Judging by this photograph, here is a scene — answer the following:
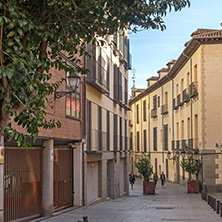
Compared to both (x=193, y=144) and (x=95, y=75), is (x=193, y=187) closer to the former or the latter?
(x=193, y=144)

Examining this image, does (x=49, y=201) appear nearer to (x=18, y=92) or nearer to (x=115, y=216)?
(x=115, y=216)

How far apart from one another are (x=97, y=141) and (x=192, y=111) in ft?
45.6

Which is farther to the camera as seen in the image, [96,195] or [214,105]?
[214,105]

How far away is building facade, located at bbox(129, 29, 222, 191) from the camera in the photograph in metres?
31.1

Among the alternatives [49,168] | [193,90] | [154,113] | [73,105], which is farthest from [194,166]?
[154,113]

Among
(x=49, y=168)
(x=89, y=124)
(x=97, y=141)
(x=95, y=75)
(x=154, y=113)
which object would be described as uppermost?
(x=154, y=113)

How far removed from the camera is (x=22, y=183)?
46.8 ft

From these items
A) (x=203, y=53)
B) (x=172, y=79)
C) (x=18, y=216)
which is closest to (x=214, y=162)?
(x=203, y=53)

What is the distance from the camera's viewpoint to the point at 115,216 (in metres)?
16.6

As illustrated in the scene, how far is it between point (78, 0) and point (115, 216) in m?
10.6

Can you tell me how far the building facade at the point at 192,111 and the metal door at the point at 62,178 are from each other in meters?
14.4

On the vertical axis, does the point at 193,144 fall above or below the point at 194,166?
above

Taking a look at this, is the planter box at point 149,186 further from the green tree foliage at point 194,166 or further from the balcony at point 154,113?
the balcony at point 154,113

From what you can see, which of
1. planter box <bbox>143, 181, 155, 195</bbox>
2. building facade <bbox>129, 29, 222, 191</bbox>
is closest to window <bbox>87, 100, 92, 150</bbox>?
building facade <bbox>129, 29, 222, 191</bbox>
